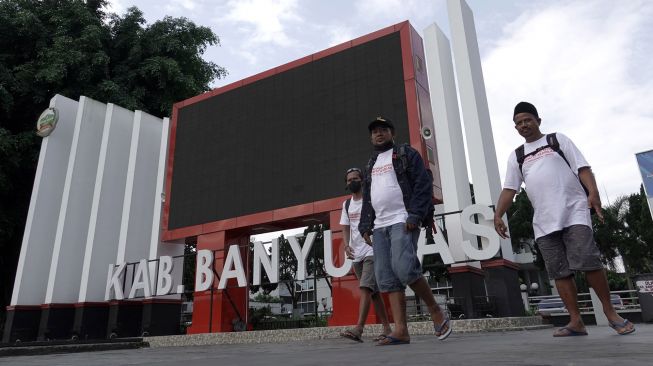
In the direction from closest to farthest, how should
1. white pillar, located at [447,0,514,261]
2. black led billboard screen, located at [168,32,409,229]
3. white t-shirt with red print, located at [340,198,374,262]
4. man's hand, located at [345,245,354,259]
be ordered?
man's hand, located at [345,245,354,259] → white t-shirt with red print, located at [340,198,374,262] → white pillar, located at [447,0,514,261] → black led billboard screen, located at [168,32,409,229]

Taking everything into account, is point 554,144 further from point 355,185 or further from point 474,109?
point 474,109

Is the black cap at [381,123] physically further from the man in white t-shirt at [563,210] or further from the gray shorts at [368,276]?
the gray shorts at [368,276]

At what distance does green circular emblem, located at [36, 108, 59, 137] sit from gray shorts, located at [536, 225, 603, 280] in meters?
16.9

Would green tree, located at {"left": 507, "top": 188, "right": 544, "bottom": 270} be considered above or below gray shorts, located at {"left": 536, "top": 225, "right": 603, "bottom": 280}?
above

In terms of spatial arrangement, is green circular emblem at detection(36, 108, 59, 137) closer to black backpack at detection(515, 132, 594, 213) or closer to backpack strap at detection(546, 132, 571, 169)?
black backpack at detection(515, 132, 594, 213)

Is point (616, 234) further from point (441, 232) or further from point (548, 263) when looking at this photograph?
point (548, 263)

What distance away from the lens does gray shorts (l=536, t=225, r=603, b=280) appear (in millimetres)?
3381

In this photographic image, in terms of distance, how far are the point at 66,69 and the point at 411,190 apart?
18916mm

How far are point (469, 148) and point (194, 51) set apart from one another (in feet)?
51.1

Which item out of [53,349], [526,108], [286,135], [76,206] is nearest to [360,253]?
[526,108]

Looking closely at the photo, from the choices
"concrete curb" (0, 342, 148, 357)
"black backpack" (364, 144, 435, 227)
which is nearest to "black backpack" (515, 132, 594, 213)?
"black backpack" (364, 144, 435, 227)

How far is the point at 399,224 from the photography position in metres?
3.64

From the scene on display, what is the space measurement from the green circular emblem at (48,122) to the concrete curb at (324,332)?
8847 millimetres

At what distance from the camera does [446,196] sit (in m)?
11.3
